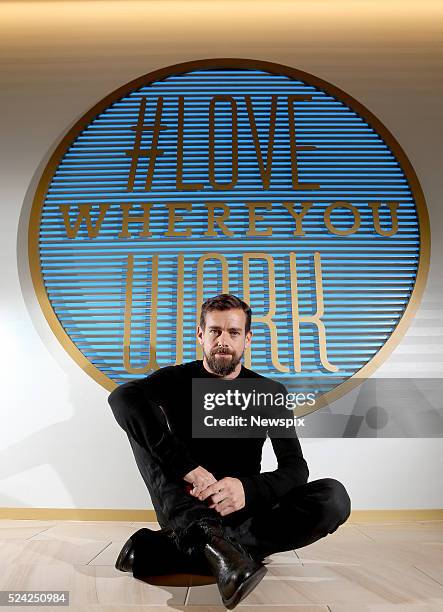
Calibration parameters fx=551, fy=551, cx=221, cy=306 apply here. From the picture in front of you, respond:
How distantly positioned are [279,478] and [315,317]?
1.07 metres

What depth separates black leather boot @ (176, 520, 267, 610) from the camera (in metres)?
1.14

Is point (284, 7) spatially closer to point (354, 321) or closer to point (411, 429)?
point (354, 321)

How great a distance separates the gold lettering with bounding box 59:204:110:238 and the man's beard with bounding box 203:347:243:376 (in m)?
1.11

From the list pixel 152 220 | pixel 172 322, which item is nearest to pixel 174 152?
pixel 152 220

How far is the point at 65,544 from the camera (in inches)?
72.1

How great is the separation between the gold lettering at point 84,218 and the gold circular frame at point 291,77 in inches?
4.6

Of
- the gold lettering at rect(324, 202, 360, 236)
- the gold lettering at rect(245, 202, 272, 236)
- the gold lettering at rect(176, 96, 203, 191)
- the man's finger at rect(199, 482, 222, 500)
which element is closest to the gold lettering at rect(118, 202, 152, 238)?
the gold lettering at rect(176, 96, 203, 191)

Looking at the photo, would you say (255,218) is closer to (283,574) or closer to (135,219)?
(135,219)

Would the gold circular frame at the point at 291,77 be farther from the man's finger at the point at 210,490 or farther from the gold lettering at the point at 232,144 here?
the man's finger at the point at 210,490

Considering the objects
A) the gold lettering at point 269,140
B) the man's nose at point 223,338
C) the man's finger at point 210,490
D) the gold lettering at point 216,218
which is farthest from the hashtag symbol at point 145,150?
the man's finger at point 210,490

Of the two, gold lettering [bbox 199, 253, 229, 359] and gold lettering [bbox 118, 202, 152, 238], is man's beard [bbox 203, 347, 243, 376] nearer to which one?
gold lettering [bbox 199, 253, 229, 359]

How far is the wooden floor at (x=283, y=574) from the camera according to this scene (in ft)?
4.03

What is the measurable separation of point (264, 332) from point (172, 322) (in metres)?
0.40

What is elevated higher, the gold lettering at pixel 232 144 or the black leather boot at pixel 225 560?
the gold lettering at pixel 232 144
